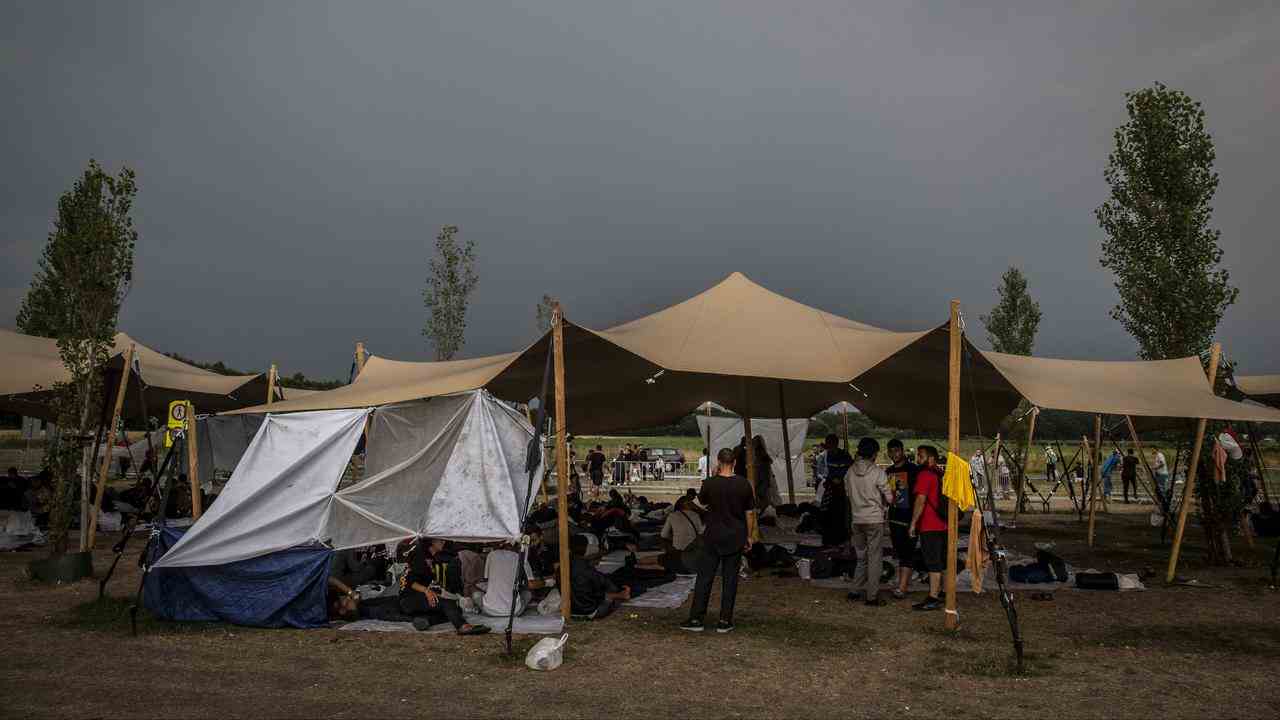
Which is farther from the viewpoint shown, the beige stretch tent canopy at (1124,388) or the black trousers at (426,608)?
the beige stretch tent canopy at (1124,388)

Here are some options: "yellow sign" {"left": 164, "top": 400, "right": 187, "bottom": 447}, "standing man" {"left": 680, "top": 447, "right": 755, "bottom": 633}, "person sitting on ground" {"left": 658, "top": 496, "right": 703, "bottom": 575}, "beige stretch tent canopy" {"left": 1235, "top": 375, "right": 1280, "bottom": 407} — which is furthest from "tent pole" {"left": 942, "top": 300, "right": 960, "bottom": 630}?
"beige stretch tent canopy" {"left": 1235, "top": 375, "right": 1280, "bottom": 407}

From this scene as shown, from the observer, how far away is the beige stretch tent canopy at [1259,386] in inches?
554

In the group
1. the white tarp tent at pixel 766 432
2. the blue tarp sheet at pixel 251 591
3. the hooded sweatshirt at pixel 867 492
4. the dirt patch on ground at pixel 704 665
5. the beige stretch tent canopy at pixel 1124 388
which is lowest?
the dirt patch on ground at pixel 704 665

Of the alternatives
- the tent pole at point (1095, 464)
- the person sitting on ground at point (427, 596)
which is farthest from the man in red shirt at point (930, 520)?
the tent pole at point (1095, 464)

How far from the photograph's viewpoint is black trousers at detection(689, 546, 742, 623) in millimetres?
7352

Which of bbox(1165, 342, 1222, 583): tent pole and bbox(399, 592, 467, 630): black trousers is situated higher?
bbox(1165, 342, 1222, 583): tent pole

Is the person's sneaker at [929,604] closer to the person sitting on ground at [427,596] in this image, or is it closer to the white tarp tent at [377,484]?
the white tarp tent at [377,484]

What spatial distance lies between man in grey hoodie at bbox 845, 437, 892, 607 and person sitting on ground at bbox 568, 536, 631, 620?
2.59 metres

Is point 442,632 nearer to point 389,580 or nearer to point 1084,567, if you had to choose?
point 389,580

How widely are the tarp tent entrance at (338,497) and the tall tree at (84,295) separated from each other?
11.9 feet

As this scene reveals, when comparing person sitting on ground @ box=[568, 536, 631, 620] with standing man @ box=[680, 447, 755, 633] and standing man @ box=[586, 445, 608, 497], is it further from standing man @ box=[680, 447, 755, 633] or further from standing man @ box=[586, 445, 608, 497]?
standing man @ box=[586, 445, 608, 497]

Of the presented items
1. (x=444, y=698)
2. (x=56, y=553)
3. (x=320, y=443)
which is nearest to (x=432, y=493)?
(x=320, y=443)

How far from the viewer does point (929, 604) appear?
8.44m

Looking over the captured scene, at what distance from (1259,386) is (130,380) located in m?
20.1
